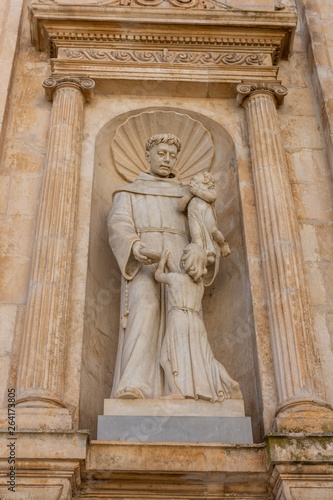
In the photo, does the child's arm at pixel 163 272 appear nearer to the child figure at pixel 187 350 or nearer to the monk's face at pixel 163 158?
the child figure at pixel 187 350

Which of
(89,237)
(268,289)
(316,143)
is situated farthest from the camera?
(316,143)

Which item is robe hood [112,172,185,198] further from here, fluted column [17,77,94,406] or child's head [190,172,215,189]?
fluted column [17,77,94,406]

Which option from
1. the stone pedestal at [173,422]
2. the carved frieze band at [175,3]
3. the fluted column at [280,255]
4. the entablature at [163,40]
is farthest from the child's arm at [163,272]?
the carved frieze band at [175,3]

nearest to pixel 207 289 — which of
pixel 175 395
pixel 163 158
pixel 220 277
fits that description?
pixel 220 277

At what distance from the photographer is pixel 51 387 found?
693cm

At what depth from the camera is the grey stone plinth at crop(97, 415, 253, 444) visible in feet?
21.6

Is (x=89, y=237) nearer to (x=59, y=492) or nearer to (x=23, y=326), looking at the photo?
(x=23, y=326)

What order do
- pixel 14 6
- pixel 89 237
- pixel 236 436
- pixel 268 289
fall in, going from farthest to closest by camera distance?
pixel 14 6 → pixel 89 237 → pixel 268 289 → pixel 236 436

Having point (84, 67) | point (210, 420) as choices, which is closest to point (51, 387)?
point (210, 420)

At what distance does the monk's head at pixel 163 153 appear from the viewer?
8.81m

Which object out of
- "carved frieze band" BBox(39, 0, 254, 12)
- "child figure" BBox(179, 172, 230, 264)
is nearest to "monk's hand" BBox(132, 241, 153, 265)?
"child figure" BBox(179, 172, 230, 264)

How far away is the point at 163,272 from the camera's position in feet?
25.0

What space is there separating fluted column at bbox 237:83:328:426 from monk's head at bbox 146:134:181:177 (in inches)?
36.6

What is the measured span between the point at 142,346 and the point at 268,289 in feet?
4.77
